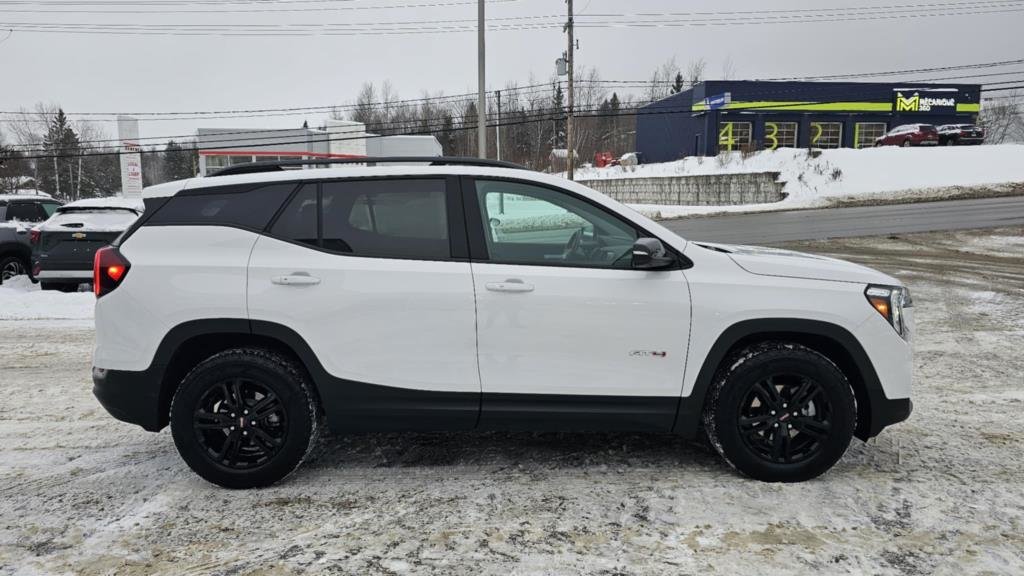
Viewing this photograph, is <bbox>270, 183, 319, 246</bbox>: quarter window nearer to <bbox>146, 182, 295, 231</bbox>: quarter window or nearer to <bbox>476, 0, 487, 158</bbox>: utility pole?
<bbox>146, 182, 295, 231</bbox>: quarter window

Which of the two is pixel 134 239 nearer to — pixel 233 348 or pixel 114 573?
pixel 233 348

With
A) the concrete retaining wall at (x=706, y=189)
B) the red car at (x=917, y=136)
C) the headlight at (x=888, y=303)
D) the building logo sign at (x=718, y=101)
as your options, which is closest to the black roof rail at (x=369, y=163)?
the headlight at (x=888, y=303)

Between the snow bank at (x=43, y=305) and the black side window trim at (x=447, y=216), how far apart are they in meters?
6.80

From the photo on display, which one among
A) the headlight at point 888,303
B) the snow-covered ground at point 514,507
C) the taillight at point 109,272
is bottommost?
the snow-covered ground at point 514,507

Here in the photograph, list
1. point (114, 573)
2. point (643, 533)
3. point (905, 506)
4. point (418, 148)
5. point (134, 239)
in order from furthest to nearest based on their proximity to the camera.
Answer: point (418, 148), point (134, 239), point (905, 506), point (643, 533), point (114, 573)

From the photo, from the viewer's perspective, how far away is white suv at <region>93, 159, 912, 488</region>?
347 centimetres

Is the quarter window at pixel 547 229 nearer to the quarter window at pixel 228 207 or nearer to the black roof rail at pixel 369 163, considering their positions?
the black roof rail at pixel 369 163

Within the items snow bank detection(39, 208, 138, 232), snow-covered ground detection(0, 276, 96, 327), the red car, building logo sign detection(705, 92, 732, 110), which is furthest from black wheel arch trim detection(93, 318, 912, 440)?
building logo sign detection(705, 92, 732, 110)

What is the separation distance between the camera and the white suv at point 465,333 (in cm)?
347

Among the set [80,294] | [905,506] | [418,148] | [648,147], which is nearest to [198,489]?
[905,506]

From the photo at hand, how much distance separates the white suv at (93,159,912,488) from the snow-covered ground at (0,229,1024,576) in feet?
1.04

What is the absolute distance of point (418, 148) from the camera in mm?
53375

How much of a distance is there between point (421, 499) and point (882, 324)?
106 inches

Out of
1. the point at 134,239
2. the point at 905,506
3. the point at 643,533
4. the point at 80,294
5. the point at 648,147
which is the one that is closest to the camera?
the point at 643,533
